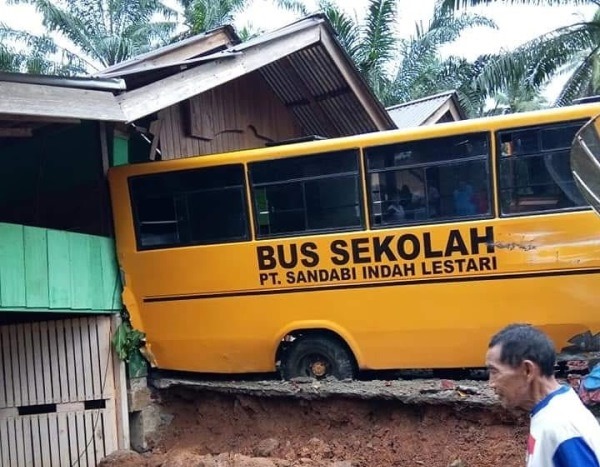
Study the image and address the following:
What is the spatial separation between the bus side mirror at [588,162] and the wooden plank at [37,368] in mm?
5871

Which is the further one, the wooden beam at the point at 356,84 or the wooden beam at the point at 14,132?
the wooden beam at the point at 356,84

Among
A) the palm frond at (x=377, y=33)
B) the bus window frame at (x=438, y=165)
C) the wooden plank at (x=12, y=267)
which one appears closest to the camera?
the wooden plank at (x=12, y=267)

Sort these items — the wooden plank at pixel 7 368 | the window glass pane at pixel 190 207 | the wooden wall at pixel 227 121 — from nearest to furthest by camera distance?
the window glass pane at pixel 190 207, the wooden plank at pixel 7 368, the wooden wall at pixel 227 121

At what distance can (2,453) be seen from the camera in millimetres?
8727

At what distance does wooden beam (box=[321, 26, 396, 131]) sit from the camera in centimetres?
1019

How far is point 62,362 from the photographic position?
8633mm

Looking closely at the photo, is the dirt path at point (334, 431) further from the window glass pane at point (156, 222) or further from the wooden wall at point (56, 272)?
the window glass pane at point (156, 222)

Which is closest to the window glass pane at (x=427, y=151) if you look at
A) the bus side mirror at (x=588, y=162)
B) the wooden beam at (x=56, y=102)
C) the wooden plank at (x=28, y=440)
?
the bus side mirror at (x=588, y=162)

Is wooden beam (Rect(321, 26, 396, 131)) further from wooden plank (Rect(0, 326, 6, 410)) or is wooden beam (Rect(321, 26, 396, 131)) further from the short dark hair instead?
the short dark hair

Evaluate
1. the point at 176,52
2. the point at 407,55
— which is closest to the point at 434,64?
the point at 407,55

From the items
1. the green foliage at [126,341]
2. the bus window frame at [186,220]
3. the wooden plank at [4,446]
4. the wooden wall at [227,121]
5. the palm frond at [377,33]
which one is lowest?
the wooden plank at [4,446]

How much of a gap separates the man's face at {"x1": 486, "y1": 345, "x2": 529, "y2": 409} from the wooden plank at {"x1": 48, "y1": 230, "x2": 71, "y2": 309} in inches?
224

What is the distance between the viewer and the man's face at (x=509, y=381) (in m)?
2.75

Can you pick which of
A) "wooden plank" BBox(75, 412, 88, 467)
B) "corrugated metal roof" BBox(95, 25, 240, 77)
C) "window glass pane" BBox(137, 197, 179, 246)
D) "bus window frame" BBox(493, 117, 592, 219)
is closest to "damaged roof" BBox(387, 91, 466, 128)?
"corrugated metal roof" BBox(95, 25, 240, 77)
